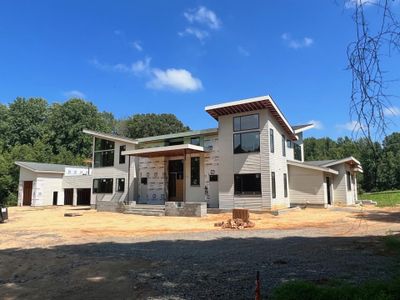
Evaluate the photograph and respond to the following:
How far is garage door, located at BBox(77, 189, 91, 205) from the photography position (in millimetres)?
35781

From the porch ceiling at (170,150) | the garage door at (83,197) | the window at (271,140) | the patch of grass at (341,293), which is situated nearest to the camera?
the patch of grass at (341,293)

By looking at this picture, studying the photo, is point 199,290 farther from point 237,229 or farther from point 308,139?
point 308,139

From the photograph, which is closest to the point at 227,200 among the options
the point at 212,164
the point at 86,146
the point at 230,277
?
the point at 212,164

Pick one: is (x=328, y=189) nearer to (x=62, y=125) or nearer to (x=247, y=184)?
(x=247, y=184)

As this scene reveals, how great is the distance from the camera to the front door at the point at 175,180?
26.0m

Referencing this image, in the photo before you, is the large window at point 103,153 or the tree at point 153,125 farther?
the tree at point 153,125

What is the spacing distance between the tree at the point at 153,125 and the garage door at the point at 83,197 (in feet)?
64.9

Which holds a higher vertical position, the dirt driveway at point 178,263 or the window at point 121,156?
the window at point 121,156

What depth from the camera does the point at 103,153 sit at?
99.5ft

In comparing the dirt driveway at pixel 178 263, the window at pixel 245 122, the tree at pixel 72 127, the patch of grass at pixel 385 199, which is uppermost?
the tree at pixel 72 127

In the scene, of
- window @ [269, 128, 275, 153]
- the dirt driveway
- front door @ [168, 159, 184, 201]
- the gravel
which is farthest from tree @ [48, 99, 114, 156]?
the gravel

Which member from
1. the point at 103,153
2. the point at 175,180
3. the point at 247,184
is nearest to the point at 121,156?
the point at 103,153

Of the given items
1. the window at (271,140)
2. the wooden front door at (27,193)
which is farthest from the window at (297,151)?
the wooden front door at (27,193)

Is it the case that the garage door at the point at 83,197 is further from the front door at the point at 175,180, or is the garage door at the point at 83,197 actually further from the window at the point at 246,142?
the window at the point at 246,142
